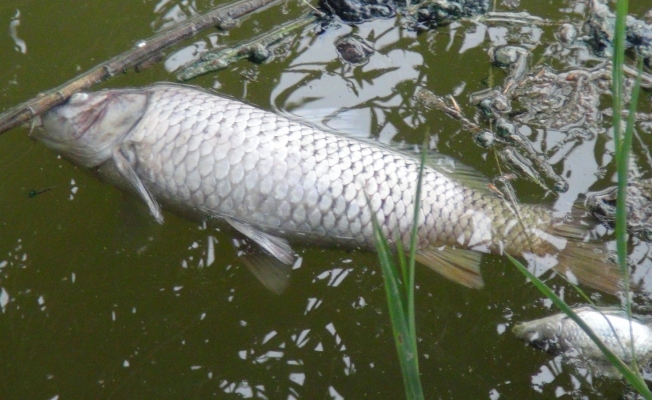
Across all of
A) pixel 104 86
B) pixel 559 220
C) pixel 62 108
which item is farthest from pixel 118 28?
pixel 559 220

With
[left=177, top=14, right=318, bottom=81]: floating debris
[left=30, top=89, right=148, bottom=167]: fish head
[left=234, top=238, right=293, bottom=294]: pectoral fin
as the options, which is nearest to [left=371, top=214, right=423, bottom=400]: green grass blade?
[left=234, top=238, right=293, bottom=294]: pectoral fin

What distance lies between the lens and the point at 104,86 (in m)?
3.14

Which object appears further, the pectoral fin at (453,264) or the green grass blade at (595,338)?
the pectoral fin at (453,264)

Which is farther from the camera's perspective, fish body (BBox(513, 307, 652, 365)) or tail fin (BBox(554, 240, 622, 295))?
tail fin (BBox(554, 240, 622, 295))

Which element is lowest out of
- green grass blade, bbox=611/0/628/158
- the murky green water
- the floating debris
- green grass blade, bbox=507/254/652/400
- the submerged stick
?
the murky green water

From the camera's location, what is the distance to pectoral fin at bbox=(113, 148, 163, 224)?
2396 mm

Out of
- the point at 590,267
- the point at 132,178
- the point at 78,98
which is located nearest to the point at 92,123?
the point at 78,98

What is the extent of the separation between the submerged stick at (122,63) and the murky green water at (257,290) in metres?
0.26

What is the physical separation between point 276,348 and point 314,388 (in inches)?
9.5

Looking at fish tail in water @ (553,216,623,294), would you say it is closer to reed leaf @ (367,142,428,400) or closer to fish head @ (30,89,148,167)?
reed leaf @ (367,142,428,400)

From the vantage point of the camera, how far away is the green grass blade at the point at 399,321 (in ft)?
4.68

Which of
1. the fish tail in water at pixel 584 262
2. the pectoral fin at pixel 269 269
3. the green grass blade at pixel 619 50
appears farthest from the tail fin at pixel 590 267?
the pectoral fin at pixel 269 269

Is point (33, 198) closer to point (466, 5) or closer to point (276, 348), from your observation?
point (276, 348)

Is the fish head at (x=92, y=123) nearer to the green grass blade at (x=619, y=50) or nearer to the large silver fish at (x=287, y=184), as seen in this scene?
the large silver fish at (x=287, y=184)
